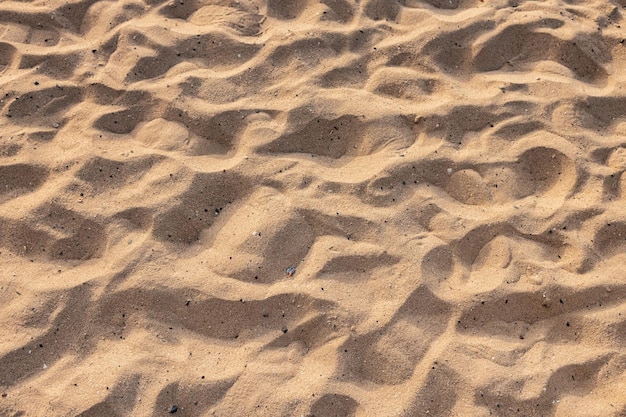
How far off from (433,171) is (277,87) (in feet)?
2.86

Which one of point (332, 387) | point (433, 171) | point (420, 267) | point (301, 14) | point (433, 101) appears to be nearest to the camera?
point (332, 387)

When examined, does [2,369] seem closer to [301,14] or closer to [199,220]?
[199,220]

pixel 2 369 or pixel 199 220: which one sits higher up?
pixel 199 220

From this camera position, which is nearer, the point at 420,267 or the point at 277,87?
the point at 420,267

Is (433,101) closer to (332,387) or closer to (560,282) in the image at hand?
(560,282)

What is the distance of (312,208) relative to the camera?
7.89ft

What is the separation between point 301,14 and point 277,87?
0.54 meters

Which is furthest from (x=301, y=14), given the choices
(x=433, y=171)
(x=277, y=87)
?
(x=433, y=171)

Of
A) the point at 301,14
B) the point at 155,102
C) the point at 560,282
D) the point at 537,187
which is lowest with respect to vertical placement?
the point at 560,282

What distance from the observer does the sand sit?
2.10 m

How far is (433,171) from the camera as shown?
8.35 feet

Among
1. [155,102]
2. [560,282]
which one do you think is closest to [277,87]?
[155,102]

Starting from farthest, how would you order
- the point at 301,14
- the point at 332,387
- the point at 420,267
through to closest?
the point at 301,14, the point at 420,267, the point at 332,387

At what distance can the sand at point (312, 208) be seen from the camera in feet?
6.89
